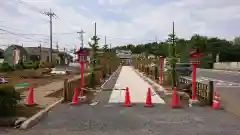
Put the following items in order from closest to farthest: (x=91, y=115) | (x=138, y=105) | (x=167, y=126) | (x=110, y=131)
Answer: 1. (x=110, y=131)
2. (x=167, y=126)
3. (x=91, y=115)
4. (x=138, y=105)

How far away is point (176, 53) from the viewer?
24.5 meters

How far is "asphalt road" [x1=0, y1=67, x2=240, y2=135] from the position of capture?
916 cm

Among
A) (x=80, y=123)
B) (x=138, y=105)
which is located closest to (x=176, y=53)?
(x=138, y=105)

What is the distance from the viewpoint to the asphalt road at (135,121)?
916cm

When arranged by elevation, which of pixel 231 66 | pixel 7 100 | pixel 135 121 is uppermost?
pixel 7 100

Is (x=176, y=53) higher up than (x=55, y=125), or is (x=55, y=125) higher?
(x=176, y=53)

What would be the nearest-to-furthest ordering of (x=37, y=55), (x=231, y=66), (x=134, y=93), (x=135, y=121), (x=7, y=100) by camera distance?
(x=7, y=100), (x=135, y=121), (x=134, y=93), (x=231, y=66), (x=37, y=55)

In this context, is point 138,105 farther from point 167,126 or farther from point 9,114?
point 9,114

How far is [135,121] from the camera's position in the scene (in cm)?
1070

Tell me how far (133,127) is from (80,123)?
5.90 ft

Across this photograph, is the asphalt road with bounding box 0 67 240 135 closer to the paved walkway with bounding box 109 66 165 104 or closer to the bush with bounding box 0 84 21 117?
the bush with bounding box 0 84 21 117

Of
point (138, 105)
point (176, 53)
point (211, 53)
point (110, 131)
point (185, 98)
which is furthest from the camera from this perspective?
point (211, 53)

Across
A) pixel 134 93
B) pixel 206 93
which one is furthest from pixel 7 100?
pixel 134 93

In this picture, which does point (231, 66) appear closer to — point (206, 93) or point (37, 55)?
point (206, 93)
